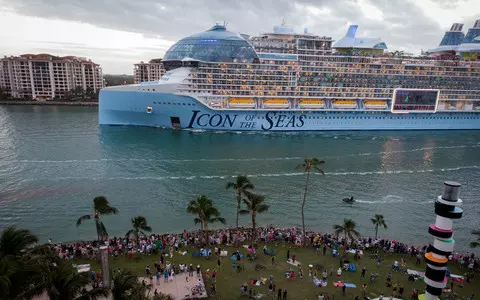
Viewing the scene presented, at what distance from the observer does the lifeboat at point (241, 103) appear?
56.0 m

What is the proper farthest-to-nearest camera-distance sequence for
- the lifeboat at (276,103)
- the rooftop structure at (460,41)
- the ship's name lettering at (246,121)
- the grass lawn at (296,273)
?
the rooftop structure at (460,41) < the lifeboat at (276,103) < the ship's name lettering at (246,121) < the grass lawn at (296,273)

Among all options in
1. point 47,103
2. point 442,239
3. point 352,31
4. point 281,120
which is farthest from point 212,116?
point 47,103

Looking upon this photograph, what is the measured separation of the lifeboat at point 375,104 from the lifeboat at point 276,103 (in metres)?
15.3

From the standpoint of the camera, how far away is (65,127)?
191 ft

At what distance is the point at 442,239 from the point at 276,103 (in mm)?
45927

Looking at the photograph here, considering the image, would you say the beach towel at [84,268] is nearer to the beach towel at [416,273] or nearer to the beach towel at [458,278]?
the beach towel at [416,273]

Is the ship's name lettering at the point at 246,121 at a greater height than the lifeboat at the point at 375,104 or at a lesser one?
lesser

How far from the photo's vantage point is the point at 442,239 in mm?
13547

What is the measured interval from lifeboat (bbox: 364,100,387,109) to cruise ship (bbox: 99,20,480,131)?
0.63 ft

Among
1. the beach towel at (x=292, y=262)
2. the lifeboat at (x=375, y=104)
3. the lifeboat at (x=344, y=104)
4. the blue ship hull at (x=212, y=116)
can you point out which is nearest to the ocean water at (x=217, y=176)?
the blue ship hull at (x=212, y=116)

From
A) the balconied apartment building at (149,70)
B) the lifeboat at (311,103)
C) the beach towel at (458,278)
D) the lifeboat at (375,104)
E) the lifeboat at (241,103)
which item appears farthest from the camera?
the balconied apartment building at (149,70)

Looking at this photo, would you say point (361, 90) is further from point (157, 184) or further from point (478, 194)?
point (157, 184)

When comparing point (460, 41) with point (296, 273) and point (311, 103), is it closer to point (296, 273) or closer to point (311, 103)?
point (311, 103)

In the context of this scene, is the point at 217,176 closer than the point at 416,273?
No
